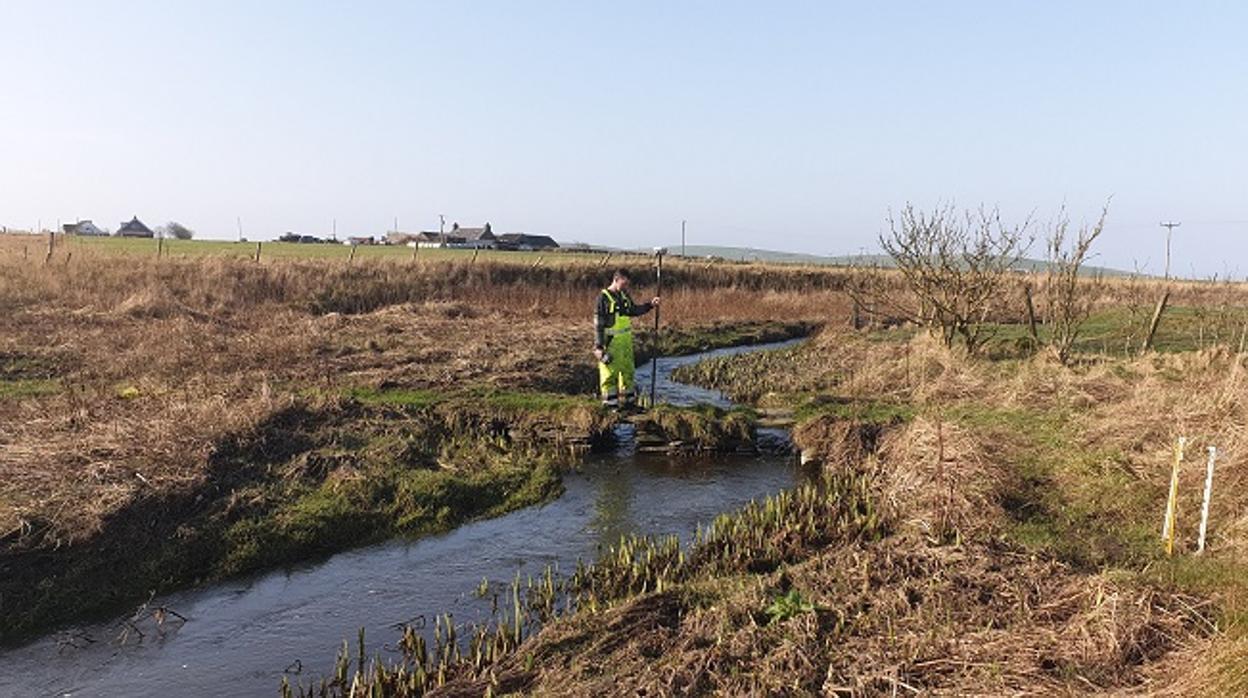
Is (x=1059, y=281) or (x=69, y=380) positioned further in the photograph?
(x=1059, y=281)

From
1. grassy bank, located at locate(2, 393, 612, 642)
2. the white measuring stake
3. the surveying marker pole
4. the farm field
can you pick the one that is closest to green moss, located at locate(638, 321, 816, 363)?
the farm field

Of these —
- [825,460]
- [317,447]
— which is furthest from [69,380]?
[825,460]

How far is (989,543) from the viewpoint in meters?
7.66

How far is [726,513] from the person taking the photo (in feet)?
33.2

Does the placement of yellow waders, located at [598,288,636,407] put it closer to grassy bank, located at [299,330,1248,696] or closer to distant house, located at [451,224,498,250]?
grassy bank, located at [299,330,1248,696]

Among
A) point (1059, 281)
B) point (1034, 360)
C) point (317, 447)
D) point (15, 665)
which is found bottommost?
point (15, 665)

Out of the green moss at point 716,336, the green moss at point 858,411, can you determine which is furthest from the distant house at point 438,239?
the green moss at point 858,411

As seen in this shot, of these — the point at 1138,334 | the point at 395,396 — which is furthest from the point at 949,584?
the point at 1138,334

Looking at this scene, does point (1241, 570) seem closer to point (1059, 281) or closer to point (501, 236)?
point (1059, 281)

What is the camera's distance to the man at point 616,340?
12703 millimetres

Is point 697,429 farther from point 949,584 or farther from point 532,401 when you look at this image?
point 949,584

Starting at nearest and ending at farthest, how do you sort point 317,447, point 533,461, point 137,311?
1. point 317,447
2. point 533,461
3. point 137,311

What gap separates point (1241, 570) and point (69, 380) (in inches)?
629

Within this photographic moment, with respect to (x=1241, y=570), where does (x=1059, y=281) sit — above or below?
above
